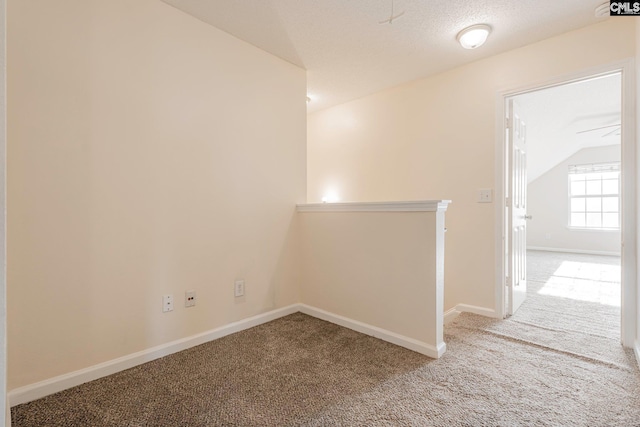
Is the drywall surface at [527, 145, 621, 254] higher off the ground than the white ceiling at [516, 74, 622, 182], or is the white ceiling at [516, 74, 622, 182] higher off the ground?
the white ceiling at [516, 74, 622, 182]

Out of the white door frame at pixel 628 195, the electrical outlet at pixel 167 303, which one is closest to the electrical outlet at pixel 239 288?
the electrical outlet at pixel 167 303

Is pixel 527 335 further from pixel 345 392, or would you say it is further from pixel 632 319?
pixel 345 392

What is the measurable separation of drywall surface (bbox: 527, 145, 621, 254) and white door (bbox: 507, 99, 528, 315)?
15.3 ft

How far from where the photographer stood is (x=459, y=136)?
111 inches

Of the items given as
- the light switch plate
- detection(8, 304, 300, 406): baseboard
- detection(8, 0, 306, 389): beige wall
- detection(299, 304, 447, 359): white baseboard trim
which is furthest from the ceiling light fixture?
detection(8, 304, 300, 406): baseboard

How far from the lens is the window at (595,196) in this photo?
19.8ft

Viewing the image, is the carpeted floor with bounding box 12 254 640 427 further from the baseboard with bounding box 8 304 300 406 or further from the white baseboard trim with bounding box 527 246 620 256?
the white baseboard trim with bounding box 527 246 620 256

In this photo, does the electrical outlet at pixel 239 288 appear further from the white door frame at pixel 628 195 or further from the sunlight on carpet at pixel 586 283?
the sunlight on carpet at pixel 586 283

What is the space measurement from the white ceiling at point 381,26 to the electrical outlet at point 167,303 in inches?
74.1

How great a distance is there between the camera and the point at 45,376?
1533 mm

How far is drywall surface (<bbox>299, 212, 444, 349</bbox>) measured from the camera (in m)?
1.93

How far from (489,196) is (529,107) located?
6.02ft

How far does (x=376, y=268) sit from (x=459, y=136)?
60.7 inches

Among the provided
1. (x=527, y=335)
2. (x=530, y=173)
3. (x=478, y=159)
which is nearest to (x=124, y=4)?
(x=478, y=159)
